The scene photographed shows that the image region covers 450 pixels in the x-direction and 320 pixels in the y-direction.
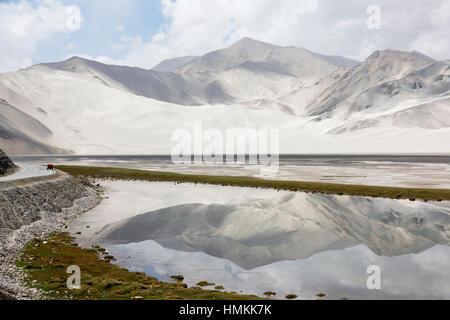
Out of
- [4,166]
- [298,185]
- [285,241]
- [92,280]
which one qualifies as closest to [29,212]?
[92,280]

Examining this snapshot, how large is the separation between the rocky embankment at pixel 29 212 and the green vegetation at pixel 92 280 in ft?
2.15

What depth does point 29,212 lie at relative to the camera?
3136cm

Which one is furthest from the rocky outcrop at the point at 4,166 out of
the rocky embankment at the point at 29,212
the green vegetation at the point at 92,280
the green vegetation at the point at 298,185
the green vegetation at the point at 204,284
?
the green vegetation at the point at 204,284

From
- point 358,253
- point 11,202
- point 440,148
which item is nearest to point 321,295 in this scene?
point 358,253

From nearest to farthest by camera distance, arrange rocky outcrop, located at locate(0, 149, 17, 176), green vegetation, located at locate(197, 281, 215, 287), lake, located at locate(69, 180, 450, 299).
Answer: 1. green vegetation, located at locate(197, 281, 215, 287)
2. lake, located at locate(69, 180, 450, 299)
3. rocky outcrop, located at locate(0, 149, 17, 176)

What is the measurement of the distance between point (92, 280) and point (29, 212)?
17.0 meters

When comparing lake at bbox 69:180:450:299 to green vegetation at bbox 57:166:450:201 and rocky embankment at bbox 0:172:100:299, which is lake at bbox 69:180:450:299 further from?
green vegetation at bbox 57:166:450:201

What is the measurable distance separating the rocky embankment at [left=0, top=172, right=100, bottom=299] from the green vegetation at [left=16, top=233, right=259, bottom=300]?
66 cm

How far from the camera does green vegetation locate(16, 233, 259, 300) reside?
15.5 m

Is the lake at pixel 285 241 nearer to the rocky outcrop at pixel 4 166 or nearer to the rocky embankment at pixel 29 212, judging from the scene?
the rocky embankment at pixel 29 212

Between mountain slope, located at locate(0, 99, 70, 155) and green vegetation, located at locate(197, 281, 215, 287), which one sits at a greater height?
mountain slope, located at locate(0, 99, 70, 155)

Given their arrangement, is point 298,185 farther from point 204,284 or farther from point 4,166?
point 204,284

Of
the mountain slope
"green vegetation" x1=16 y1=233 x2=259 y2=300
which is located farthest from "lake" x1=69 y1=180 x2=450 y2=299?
the mountain slope
